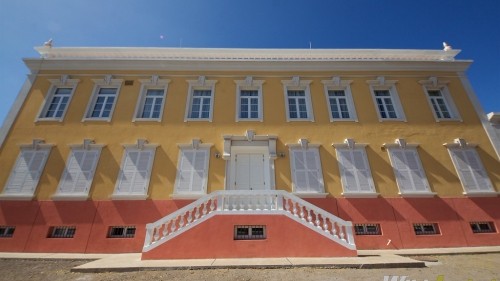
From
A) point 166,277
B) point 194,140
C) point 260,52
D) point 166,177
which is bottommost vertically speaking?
point 166,277

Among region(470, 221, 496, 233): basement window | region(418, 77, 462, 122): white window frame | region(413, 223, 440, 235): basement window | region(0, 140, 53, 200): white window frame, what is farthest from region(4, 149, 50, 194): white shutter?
region(418, 77, 462, 122): white window frame

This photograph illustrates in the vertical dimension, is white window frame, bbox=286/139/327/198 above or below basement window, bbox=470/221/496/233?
above

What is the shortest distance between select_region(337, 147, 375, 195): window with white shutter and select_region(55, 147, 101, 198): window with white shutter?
10909 mm

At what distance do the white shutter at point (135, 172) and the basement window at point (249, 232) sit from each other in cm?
449

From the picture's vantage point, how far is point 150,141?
36.9 feet

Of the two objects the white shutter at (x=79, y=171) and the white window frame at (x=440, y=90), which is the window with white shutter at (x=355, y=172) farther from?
the white shutter at (x=79, y=171)

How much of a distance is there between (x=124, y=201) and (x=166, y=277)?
5172 mm

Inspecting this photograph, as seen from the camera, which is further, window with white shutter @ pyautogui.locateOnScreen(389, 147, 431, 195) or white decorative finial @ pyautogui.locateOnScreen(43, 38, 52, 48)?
white decorative finial @ pyautogui.locateOnScreen(43, 38, 52, 48)

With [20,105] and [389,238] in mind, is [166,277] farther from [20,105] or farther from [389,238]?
[20,105]

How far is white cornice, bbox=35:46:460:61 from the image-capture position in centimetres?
1354

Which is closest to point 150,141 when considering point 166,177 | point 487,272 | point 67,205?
point 166,177

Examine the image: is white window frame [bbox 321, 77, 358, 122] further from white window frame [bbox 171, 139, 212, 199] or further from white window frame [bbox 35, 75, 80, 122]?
white window frame [bbox 35, 75, 80, 122]

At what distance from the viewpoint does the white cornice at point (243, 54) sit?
44.4 ft

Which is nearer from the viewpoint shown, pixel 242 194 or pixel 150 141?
pixel 242 194
